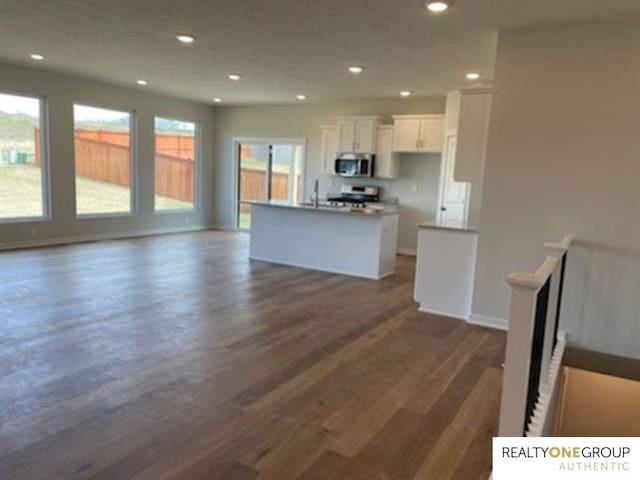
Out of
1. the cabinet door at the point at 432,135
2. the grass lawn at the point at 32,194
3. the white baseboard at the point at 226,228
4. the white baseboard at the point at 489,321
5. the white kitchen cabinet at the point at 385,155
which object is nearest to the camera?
the white baseboard at the point at 489,321

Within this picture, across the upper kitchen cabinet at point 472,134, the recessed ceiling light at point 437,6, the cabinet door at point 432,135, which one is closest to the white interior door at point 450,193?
the cabinet door at point 432,135

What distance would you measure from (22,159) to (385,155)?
5828mm

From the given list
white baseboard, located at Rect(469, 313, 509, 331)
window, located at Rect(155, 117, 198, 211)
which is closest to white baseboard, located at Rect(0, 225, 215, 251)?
window, located at Rect(155, 117, 198, 211)

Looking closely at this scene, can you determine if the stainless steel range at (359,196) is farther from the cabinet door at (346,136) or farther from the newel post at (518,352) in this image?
the newel post at (518,352)

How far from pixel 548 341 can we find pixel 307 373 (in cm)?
161

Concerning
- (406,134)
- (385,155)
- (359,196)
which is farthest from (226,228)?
(406,134)

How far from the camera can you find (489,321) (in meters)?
4.50

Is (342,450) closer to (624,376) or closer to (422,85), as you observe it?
(624,376)

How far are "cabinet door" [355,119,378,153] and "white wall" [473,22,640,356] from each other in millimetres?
4177

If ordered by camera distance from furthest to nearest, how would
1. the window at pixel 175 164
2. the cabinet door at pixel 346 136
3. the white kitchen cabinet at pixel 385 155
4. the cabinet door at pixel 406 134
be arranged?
1. the window at pixel 175 164
2. the cabinet door at pixel 346 136
3. the white kitchen cabinet at pixel 385 155
4. the cabinet door at pixel 406 134

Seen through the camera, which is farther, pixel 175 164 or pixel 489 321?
pixel 175 164

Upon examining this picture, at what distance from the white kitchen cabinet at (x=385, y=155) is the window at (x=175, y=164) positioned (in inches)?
168

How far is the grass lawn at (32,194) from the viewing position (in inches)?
281

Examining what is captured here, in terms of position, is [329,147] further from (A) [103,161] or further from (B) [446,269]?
(B) [446,269]
